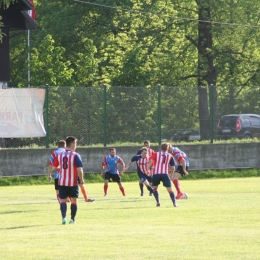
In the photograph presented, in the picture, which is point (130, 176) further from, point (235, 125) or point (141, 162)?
point (141, 162)

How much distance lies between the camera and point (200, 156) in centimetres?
3706

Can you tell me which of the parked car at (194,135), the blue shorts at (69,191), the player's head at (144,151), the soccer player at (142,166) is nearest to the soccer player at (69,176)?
the blue shorts at (69,191)

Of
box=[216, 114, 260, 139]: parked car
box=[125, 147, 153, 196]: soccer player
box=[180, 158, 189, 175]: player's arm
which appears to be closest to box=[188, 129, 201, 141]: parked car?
box=[216, 114, 260, 139]: parked car

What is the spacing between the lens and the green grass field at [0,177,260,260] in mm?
12586

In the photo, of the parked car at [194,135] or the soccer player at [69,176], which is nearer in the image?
the soccer player at [69,176]

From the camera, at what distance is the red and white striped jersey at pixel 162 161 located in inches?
884

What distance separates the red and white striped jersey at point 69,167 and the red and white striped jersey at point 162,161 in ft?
16.3

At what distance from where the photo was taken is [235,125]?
37531 mm

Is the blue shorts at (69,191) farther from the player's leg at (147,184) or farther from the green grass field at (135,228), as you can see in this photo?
the player's leg at (147,184)

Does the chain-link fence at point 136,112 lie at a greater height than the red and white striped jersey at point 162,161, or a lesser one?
greater

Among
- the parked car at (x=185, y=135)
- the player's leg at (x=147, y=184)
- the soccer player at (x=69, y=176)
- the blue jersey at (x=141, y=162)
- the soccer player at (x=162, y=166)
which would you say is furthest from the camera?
the parked car at (x=185, y=135)

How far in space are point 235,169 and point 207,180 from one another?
9.06 ft

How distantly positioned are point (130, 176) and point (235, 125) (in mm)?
4966

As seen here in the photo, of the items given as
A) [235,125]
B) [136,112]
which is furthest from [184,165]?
[235,125]
